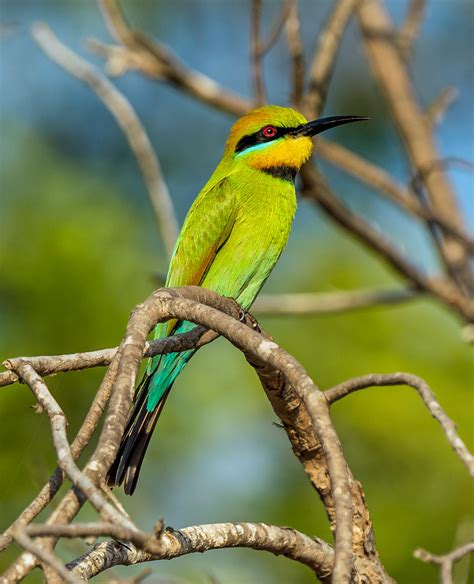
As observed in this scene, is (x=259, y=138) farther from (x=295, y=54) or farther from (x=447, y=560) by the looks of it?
(x=447, y=560)

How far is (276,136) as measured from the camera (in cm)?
385

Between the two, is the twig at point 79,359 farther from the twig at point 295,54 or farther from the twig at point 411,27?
the twig at point 411,27

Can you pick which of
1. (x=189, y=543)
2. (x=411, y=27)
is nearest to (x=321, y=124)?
(x=411, y=27)

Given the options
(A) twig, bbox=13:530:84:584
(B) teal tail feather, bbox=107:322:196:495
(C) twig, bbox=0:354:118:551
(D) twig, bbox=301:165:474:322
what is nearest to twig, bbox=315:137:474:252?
(D) twig, bbox=301:165:474:322

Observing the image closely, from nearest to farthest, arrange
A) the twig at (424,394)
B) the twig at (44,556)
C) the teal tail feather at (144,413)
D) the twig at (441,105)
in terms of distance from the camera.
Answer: the twig at (44,556), the twig at (424,394), the teal tail feather at (144,413), the twig at (441,105)

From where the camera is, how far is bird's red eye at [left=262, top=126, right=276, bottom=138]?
12.7 ft

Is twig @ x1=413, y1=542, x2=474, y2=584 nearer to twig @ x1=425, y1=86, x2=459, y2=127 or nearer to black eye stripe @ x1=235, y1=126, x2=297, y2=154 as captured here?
black eye stripe @ x1=235, y1=126, x2=297, y2=154

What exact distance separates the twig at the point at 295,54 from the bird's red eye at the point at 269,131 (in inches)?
5.4

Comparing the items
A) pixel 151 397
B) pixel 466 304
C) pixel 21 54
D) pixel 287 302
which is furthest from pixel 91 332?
pixel 21 54

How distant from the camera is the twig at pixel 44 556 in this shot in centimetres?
113

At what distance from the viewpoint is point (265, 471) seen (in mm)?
4254

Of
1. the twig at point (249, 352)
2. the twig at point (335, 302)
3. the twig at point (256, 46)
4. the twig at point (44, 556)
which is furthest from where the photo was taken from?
the twig at point (335, 302)

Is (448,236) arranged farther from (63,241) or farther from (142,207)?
(142,207)

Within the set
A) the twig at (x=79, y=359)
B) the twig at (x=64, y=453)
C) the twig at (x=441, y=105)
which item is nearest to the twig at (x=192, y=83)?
the twig at (x=441, y=105)
